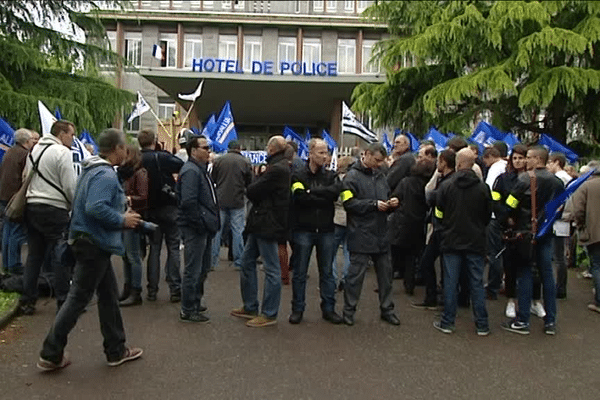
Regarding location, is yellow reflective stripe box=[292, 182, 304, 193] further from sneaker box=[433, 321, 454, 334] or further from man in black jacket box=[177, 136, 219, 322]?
sneaker box=[433, 321, 454, 334]

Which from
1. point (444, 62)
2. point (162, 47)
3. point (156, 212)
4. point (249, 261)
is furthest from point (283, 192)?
point (162, 47)

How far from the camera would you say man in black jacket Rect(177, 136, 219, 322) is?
6.48 m

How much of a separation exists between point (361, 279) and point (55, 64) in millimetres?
12323

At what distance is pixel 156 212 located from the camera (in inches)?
297

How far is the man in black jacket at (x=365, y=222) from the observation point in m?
6.72

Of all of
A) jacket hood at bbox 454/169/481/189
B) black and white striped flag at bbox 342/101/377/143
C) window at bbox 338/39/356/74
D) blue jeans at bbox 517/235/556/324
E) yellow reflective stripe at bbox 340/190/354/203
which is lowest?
blue jeans at bbox 517/235/556/324

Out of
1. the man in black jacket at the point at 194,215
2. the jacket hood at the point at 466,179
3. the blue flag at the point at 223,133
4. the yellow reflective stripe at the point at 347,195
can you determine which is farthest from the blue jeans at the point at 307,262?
the blue flag at the point at 223,133

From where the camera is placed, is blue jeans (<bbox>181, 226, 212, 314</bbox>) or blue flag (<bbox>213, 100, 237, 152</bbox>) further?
blue flag (<bbox>213, 100, 237, 152</bbox>)

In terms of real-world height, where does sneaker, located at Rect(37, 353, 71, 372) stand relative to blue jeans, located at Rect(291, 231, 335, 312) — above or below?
below

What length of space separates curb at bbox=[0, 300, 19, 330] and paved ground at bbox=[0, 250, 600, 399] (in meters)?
0.09

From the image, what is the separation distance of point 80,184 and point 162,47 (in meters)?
41.1

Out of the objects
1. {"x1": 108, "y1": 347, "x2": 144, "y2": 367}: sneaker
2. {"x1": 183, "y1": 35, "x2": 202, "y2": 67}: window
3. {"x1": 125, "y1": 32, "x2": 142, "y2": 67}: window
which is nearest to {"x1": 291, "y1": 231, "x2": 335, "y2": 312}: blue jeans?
{"x1": 108, "y1": 347, "x2": 144, "y2": 367}: sneaker

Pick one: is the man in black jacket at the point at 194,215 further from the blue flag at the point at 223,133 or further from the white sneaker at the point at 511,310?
the blue flag at the point at 223,133

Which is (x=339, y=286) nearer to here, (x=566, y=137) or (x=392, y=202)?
(x=392, y=202)
